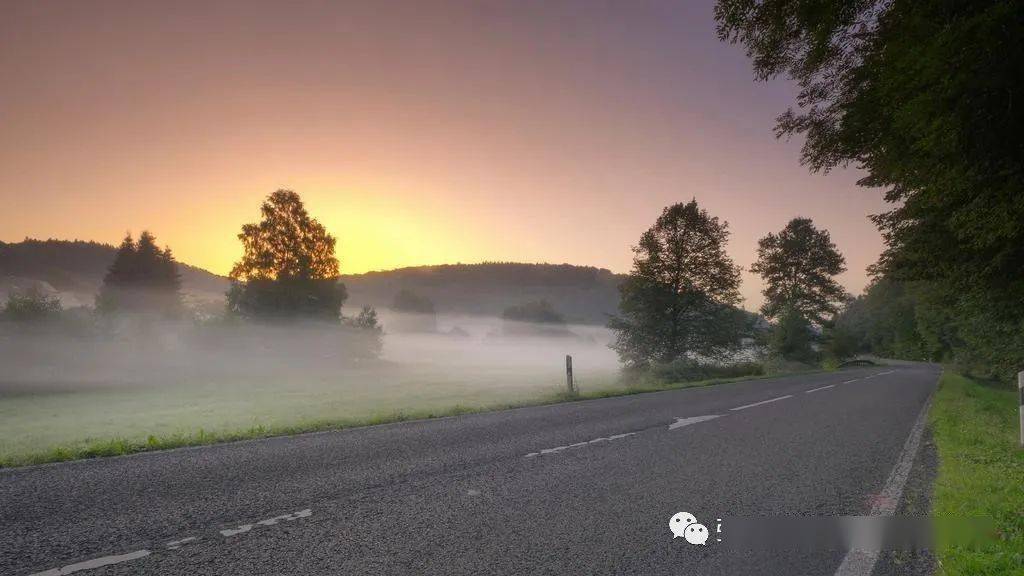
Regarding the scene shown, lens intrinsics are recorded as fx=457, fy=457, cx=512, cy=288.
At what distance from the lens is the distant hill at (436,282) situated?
12106cm

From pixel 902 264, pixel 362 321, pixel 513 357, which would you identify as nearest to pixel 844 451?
pixel 902 264

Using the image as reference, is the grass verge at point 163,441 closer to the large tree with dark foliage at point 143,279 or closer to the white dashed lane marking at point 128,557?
the white dashed lane marking at point 128,557

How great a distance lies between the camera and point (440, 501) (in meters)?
4.12

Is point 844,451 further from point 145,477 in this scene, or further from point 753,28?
point 145,477

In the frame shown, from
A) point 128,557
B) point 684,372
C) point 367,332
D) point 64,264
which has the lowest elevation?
point 684,372

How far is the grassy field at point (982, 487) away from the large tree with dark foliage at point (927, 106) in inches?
112

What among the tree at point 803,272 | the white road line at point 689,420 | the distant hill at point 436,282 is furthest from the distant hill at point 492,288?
the white road line at point 689,420

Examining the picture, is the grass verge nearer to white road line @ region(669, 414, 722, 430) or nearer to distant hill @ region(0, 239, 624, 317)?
white road line @ region(669, 414, 722, 430)

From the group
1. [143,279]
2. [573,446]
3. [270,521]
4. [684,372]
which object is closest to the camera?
[270,521]

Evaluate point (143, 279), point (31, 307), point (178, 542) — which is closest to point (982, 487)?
point (178, 542)

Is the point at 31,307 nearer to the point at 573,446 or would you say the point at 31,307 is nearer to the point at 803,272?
the point at 573,446

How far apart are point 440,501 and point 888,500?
4322 mm

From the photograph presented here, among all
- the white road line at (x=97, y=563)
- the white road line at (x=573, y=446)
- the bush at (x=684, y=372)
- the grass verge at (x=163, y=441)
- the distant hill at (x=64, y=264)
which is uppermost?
the distant hill at (x=64, y=264)

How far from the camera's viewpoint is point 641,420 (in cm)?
888
